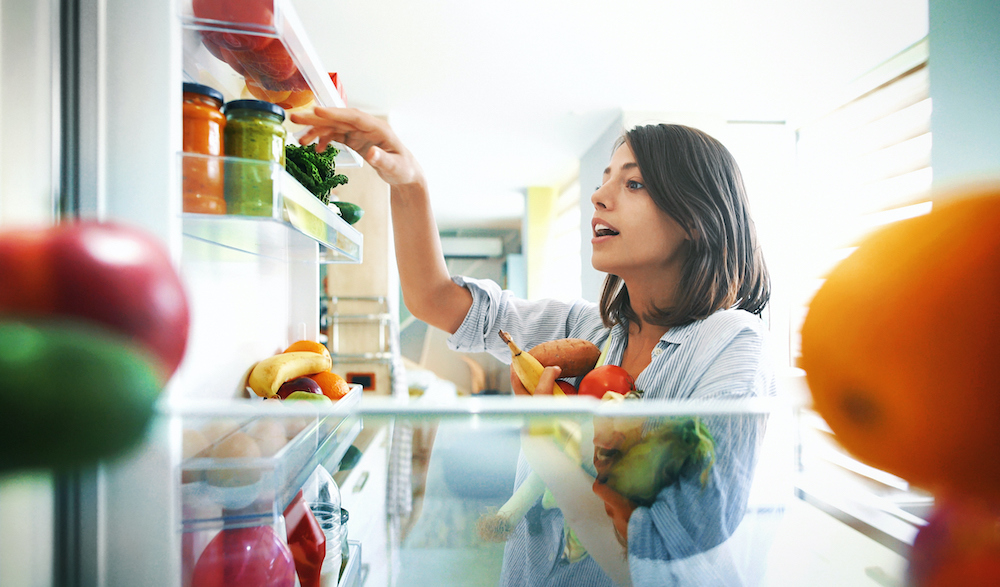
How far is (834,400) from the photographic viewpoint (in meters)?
0.10

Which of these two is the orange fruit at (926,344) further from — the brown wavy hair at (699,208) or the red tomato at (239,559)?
the brown wavy hair at (699,208)

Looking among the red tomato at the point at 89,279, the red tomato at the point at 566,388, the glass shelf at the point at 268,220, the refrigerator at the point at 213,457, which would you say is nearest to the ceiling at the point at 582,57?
the glass shelf at the point at 268,220

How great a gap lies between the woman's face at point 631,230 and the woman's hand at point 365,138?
0.65 feet

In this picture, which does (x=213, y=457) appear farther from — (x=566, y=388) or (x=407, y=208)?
(x=407, y=208)

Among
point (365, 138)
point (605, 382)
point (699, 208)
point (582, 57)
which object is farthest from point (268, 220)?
point (582, 57)

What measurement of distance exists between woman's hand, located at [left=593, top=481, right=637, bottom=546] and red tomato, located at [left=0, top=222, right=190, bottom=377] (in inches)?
5.1

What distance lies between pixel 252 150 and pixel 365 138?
135 mm

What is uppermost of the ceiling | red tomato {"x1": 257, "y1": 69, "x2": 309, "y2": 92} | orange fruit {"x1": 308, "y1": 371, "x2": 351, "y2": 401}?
the ceiling

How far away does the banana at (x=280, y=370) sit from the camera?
514 mm

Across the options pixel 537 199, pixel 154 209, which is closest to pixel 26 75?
pixel 154 209

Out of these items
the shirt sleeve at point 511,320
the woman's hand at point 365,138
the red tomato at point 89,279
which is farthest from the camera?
the shirt sleeve at point 511,320

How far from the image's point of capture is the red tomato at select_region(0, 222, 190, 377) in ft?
0.27

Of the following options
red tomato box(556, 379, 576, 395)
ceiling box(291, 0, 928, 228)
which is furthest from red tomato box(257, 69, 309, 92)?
ceiling box(291, 0, 928, 228)

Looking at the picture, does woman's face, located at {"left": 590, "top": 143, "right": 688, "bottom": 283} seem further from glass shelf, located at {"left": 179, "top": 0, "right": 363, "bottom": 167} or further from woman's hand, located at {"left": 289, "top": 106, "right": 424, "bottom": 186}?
glass shelf, located at {"left": 179, "top": 0, "right": 363, "bottom": 167}
